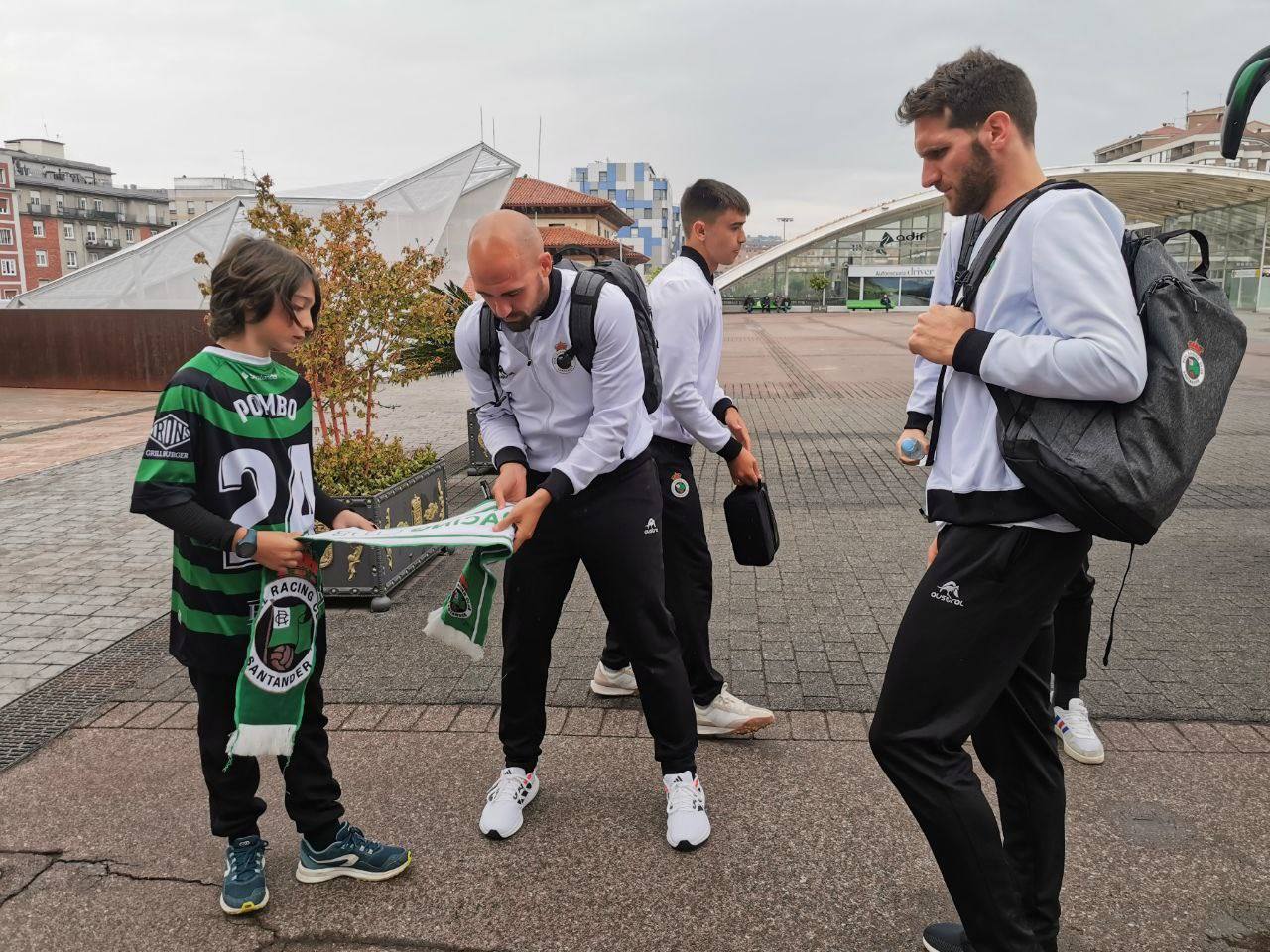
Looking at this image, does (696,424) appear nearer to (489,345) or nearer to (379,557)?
(489,345)

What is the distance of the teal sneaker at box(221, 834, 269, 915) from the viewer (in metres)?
2.63

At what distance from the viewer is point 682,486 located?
3541mm

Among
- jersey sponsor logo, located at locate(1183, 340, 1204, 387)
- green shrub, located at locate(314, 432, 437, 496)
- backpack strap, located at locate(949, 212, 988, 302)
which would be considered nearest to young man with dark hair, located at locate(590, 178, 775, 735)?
backpack strap, located at locate(949, 212, 988, 302)

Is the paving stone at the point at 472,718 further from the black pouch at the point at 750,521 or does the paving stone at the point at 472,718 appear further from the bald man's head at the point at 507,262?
the bald man's head at the point at 507,262

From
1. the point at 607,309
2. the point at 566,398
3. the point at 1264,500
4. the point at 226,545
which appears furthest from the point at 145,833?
the point at 1264,500

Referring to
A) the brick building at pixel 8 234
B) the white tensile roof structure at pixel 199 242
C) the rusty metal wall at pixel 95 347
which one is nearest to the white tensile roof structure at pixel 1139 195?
the white tensile roof structure at pixel 199 242

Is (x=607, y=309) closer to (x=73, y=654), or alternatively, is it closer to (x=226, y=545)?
(x=226, y=545)

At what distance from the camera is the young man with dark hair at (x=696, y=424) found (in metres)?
3.42

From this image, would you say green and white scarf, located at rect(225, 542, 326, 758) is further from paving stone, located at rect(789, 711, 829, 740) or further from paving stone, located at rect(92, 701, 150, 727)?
paving stone, located at rect(789, 711, 829, 740)

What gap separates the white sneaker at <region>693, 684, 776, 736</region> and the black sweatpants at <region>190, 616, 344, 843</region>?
1439mm

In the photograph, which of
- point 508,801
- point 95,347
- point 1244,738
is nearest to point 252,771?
point 508,801

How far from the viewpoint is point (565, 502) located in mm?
2926

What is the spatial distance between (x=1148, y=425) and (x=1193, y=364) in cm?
15

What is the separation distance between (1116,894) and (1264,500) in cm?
620
